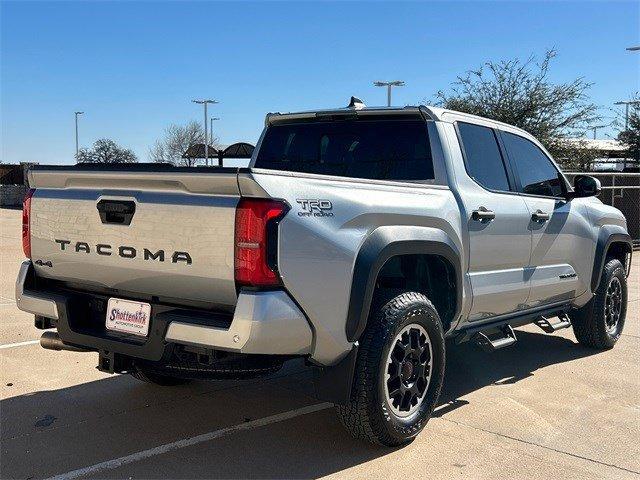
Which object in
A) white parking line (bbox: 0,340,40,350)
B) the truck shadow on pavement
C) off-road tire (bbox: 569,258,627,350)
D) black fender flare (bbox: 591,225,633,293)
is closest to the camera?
the truck shadow on pavement

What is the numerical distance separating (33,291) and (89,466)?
107 centimetres

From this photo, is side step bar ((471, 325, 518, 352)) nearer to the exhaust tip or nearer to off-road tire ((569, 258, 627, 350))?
off-road tire ((569, 258, 627, 350))

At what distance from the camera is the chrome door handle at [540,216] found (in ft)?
17.1

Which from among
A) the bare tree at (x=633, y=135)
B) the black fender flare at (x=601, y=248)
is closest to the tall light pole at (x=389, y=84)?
the bare tree at (x=633, y=135)

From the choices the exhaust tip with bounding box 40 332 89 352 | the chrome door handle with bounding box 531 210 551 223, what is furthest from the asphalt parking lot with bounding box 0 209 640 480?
the chrome door handle with bounding box 531 210 551 223

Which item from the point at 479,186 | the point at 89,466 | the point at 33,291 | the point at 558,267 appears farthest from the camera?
the point at 558,267

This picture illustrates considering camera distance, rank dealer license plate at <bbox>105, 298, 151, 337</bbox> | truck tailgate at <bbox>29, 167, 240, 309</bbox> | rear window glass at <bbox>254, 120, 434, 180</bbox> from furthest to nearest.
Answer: rear window glass at <bbox>254, 120, 434, 180</bbox>, dealer license plate at <bbox>105, 298, 151, 337</bbox>, truck tailgate at <bbox>29, 167, 240, 309</bbox>

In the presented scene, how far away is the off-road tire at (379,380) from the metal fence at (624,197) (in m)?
12.9

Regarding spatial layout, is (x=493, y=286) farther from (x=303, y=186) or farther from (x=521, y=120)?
(x=521, y=120)

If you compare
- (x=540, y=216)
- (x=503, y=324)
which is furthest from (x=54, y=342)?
(x=540, y=216)

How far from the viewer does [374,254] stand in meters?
3.67

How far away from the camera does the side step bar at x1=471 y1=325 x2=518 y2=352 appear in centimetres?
475

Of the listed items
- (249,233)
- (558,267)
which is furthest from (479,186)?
(249,233)

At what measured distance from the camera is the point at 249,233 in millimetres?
3178
